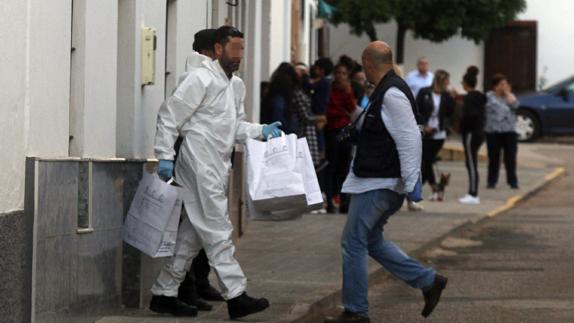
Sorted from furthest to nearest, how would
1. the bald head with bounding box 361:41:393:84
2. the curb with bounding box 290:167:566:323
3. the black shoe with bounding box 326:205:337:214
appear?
the black shoe with bounding box 326:205:337:214 → the curb with bounding box 290:167:566:323 → the bald head with bounding box 361:41:393:84

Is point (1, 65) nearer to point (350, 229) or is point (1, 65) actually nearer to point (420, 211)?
point (350, 229)

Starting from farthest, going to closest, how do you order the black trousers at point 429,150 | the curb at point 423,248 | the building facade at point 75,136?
the black trousers at point 429,150
the curb at point 423,248
the building facade at point 75,136

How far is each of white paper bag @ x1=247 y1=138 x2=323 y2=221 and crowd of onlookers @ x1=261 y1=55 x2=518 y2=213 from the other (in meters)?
7.27

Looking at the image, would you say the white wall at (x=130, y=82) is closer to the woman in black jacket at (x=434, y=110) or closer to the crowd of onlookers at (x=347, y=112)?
the crowd of onlookers at (x=347, y=112)

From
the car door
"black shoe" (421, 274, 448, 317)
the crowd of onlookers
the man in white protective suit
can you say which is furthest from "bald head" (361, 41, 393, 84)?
the car door

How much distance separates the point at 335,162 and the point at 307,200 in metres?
9.55

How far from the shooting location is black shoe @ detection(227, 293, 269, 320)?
10.2 m

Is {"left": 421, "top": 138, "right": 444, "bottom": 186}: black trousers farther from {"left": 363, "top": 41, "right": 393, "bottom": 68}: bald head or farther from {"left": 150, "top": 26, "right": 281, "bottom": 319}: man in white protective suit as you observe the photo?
{"left": 150, "top": 26, "right": 281, "bottom": 319}: man in white protective suit

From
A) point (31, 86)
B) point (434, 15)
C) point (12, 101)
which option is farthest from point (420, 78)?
point (434, 15)

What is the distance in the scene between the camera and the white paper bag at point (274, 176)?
10414mm

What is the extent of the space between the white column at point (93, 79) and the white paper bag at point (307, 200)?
1.00 metres

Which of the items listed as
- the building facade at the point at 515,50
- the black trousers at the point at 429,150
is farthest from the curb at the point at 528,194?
the building facade at the point at 515,50

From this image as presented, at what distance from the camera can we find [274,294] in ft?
38.5

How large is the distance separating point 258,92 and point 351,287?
821 centimetres
